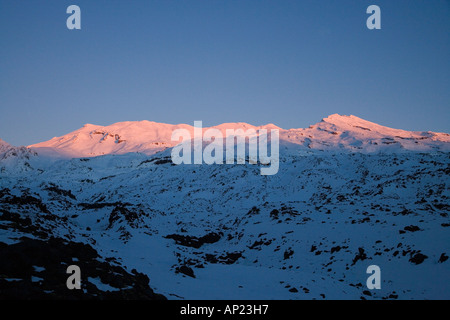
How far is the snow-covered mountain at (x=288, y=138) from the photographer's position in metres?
94.4

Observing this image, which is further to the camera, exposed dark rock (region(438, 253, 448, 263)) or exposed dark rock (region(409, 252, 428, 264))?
exposed dark rock (region(409, 252, 428, 264))

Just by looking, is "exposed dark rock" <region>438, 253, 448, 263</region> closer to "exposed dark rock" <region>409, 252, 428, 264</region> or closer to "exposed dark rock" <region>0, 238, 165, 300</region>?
"exposed dark rock" <region>409, 252, 428, 264</region>

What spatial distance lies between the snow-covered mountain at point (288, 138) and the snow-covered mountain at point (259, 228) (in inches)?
1800

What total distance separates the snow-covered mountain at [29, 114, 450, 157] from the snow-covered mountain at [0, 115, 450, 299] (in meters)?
45.7

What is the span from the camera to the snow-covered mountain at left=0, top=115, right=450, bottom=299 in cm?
1421

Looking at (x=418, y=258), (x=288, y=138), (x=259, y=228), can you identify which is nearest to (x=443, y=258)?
(x=418, y=258)

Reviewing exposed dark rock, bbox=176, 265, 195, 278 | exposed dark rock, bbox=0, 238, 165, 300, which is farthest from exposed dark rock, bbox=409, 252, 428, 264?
exposed dark rock, bbox=0, 238, 165, 300

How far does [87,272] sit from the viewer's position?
11.0m

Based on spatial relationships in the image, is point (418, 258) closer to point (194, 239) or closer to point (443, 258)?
point (443, 258)

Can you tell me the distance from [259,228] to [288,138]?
85.6m

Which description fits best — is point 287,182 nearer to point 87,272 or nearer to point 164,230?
point 164,230

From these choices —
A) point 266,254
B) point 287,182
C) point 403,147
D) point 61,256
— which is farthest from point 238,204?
point 403,147

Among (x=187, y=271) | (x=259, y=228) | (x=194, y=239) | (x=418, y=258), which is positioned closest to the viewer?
(x=187, y=271)

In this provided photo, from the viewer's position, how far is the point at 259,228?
1163 inches
